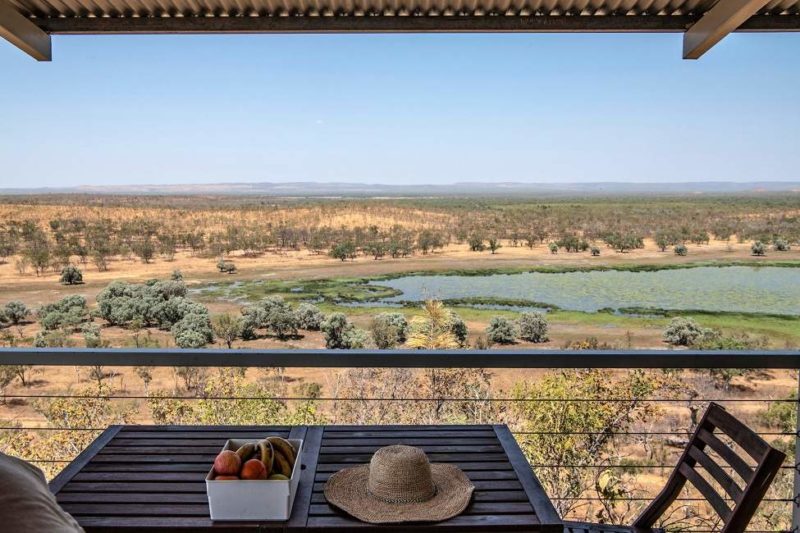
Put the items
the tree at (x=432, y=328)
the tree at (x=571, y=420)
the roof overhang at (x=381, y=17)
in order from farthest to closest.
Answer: the tree at (x=432, y=328) < the tree at (x=571, y=420) < the roof overhang at (x=381, y=17)

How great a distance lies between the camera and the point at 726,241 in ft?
55.2

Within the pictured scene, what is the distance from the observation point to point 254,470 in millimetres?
1403

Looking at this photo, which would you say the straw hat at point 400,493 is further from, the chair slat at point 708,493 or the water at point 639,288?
the water at point 639,288

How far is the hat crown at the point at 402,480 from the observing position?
150cm

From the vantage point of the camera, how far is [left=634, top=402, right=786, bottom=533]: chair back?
1513 mm

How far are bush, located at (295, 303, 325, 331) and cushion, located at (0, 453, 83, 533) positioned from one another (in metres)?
14.7

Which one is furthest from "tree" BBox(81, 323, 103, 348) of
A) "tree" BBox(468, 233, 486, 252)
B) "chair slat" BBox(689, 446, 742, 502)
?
"chair slat" BBox(689, 446, 742, 502)

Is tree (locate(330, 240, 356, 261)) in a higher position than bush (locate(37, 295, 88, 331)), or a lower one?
higher

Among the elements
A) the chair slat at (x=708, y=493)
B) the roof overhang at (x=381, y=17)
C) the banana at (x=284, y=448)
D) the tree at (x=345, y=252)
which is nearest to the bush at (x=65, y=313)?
the tree at (x=345, y=252)

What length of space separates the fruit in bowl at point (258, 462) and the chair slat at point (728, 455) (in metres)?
1.08

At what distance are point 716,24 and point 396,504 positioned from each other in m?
1.97

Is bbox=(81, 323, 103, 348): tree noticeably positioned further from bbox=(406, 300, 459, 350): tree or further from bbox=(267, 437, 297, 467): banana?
bbox=(267, 437, 297, 467): banana

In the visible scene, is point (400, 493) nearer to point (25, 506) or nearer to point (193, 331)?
point (25, 506)

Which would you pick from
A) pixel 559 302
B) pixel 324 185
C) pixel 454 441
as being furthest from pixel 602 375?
pixel 324 185
